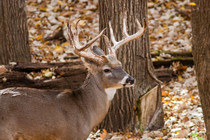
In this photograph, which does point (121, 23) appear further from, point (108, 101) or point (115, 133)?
point (115, 133)

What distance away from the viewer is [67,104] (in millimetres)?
5328

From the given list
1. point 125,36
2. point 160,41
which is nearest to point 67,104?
point 125,36

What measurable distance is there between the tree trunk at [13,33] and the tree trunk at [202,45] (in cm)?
519

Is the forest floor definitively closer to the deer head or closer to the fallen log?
the deer head

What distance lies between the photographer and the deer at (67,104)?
4.87m

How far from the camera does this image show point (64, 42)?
1102 centimetres

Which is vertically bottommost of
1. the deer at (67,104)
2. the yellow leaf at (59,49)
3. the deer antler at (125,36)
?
the yellow leaf at (59,49)

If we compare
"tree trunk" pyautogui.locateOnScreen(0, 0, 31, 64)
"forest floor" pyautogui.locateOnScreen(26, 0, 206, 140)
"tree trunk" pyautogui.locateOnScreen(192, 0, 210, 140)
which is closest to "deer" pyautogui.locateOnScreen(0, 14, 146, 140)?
"forest floor" pyautogui.locateOnScreen(26, 0, 206, 140)

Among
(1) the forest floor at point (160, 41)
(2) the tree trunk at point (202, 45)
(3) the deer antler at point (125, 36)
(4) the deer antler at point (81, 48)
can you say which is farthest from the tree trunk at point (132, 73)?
(2) the tree trunk at point (202, 45)

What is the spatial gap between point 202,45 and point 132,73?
2407 millimetres

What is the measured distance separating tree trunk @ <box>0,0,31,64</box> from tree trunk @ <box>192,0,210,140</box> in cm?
519

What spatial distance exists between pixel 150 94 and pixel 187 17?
6.13m

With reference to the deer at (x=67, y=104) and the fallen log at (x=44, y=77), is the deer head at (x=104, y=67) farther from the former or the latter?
the fallen log at (x=44, y=77)

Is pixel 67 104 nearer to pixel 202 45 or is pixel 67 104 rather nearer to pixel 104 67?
pixel 104 67
